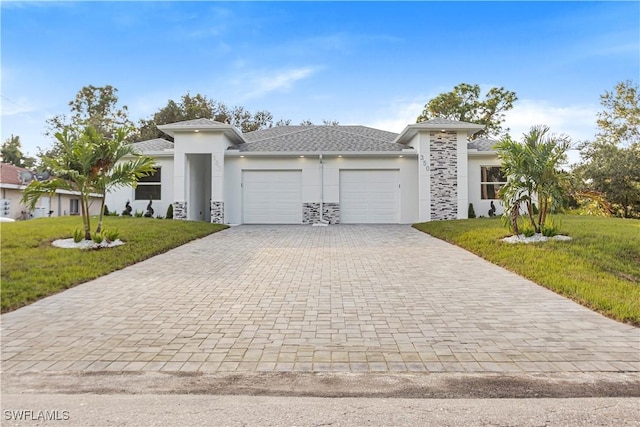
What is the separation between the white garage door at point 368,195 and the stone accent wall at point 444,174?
5.68ft

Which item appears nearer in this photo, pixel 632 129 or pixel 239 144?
pixel 239 144

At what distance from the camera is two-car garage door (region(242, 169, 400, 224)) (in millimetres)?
16141

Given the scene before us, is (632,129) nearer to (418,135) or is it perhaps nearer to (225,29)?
(418,135)

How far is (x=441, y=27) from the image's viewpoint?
1295 centimetres

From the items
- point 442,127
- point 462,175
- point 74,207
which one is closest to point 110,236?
point 442,127

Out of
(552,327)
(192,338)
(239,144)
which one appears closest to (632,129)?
(239,144)

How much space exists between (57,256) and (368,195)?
38.1ft

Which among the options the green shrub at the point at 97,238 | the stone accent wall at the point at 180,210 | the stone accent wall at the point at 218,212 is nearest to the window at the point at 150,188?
the stone accent wall at the point at 180,210

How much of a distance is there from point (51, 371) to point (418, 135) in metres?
14.8

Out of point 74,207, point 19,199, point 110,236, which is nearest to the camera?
point 110,236

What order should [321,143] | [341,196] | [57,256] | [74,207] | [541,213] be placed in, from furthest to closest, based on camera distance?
[74,207], [321,143], [341,196], [541,213], [57,256]

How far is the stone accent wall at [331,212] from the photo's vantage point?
52.7 ft

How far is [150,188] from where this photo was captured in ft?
56.0

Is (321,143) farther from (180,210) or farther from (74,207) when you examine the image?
(74,207)
